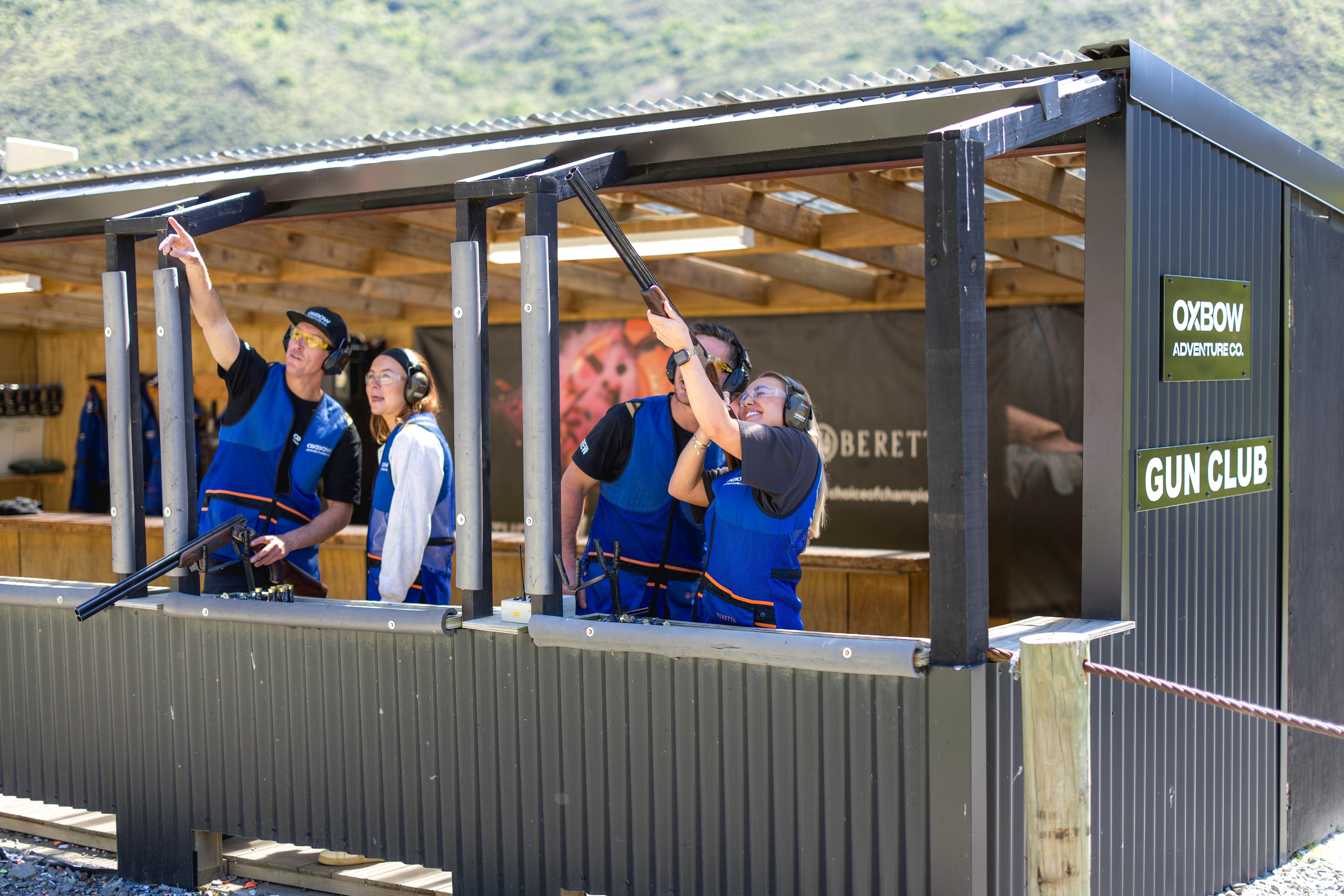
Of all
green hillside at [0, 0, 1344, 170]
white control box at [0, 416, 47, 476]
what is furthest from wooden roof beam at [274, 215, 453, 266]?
green hillside at [0, 0, 1344, 170]

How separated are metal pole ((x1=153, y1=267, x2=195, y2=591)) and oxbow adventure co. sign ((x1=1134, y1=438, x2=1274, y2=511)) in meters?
3.37

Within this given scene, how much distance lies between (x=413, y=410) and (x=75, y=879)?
2.36 meters

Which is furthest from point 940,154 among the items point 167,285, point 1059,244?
point 1059,244

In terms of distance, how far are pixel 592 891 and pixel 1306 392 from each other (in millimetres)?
3574

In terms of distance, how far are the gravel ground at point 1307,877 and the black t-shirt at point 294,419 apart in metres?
3.70

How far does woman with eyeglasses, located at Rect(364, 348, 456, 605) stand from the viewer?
182 inches

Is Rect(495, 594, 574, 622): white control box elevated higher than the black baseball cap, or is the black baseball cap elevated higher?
the black baseball cap

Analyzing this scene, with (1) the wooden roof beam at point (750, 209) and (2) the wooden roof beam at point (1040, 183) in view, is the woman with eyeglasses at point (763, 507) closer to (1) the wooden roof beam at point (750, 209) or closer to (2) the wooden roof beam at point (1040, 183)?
(1) the wooden roof beam at point (750, 209)

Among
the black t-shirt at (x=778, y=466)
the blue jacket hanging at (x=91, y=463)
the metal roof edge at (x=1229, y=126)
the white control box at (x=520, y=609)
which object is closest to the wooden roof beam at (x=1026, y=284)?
the metal roof edge at (x=1229, y=126)

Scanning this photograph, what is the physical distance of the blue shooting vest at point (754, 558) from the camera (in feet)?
13.2

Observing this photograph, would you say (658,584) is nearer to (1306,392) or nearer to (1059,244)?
(1306,392)

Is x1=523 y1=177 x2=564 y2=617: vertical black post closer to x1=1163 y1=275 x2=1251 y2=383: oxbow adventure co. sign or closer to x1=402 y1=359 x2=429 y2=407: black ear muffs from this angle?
x1=402 y1=359 x2=429 y2=407: black ear muffs

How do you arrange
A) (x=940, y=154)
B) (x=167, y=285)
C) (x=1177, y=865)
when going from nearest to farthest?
(x=940, y=154) < (x=1177, y=865) < (x=167, y=285)

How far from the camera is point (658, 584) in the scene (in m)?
4.52
